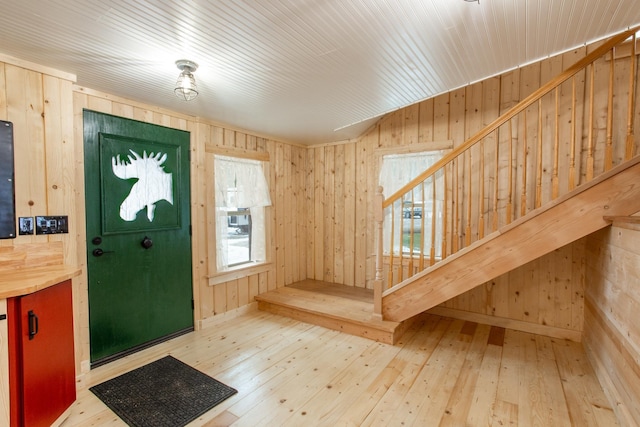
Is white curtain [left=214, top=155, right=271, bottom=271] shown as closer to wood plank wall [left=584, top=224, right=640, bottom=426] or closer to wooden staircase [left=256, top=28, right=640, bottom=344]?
wooden staircase [left=256, top=28, right=640, bottom=344]

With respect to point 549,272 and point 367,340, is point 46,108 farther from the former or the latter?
point 549,272

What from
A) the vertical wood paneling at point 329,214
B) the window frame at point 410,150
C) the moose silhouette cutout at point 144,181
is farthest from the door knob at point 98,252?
the window frame at point 410,150

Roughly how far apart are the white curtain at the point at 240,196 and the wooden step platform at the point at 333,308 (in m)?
0.65

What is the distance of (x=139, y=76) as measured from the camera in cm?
227

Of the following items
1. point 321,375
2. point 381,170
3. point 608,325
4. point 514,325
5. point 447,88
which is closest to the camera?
point 608,325

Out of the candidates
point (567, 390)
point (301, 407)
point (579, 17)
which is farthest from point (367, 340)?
point (579, 17)

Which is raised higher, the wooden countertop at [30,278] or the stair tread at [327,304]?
the wooden countertop at [30,278]

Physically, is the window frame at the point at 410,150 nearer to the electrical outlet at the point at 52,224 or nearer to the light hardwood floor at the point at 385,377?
the light hardwood floor at the point at 385,377

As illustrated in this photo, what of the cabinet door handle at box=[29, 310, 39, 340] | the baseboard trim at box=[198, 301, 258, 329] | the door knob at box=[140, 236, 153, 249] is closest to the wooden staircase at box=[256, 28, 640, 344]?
the baseboard trim at box=[198, 301, 258, 329]

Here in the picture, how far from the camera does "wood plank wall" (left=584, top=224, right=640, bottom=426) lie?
1.78 m

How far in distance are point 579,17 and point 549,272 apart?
2457 millimetres

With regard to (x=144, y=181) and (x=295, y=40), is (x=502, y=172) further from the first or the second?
(x=144, y=181)

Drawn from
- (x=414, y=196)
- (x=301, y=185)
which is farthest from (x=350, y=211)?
(x=414, y=196)

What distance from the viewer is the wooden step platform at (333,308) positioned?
3123 mm
